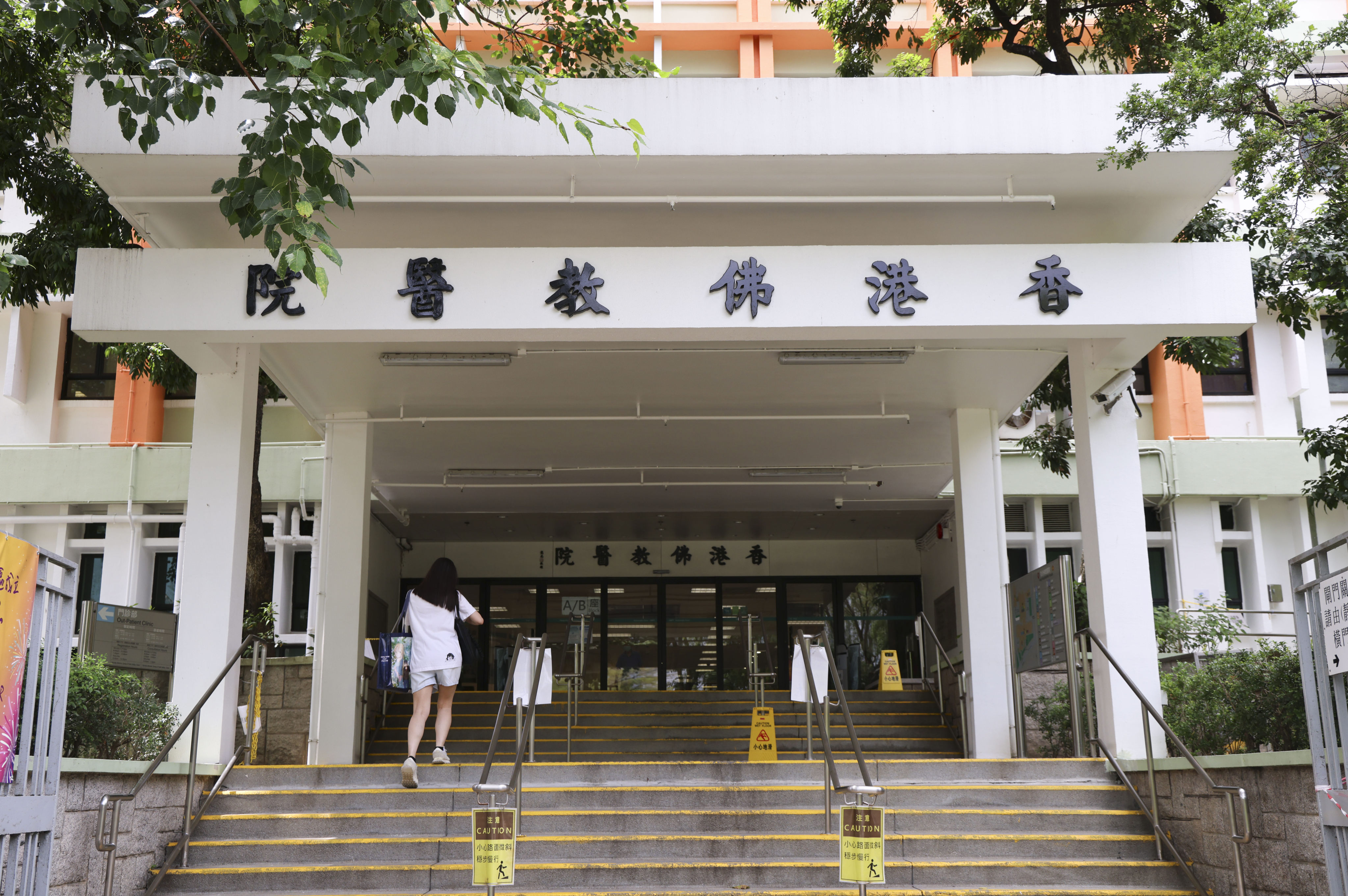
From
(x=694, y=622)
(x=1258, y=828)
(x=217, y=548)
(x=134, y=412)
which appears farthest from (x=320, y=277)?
(x=694, y=622)

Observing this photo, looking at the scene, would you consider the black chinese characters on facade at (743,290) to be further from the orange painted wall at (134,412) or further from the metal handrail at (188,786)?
the orange painted wall at (134,412)

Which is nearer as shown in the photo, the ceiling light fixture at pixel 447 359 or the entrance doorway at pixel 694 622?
the ceiling light fixture at pixel 447 359

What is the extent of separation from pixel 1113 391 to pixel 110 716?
22.2ft

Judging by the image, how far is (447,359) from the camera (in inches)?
374

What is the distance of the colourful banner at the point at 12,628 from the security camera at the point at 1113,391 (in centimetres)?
692

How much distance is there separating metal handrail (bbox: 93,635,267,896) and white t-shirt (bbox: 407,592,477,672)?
44.4 inches

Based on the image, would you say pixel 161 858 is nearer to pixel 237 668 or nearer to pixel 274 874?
pixel 274 874

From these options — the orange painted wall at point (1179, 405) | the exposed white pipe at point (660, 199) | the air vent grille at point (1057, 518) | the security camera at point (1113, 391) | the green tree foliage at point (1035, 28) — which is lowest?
the security camera at point (1113, 391)

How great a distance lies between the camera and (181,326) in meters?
7.57

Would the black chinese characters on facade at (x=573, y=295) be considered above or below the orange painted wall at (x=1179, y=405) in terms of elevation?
below

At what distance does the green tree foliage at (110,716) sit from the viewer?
268 inches

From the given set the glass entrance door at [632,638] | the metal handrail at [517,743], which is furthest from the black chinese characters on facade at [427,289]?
the glass entrance door at [632,638]

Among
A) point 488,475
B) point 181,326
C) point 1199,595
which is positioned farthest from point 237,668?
point 1199,595

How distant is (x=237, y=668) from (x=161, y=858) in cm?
168
